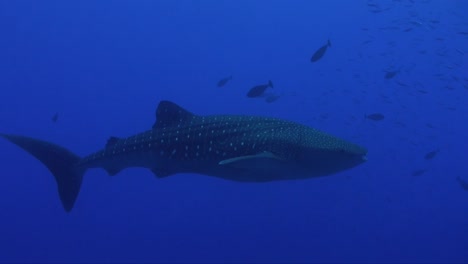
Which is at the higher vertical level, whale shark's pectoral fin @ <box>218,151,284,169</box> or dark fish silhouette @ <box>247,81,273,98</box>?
whale shark's pectoral fin @ <box>218,151,284,169</box>

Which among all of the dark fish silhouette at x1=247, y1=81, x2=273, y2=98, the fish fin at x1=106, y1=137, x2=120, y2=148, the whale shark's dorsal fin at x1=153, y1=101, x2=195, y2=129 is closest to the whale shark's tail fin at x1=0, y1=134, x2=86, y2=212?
the fish fin at x1=106, y1=137, x2=120, y2=148

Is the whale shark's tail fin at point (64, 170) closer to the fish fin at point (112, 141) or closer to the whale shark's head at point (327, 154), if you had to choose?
the fish fin at point (112, 141)

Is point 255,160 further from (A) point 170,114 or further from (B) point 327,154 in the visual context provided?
(A) point 170,114

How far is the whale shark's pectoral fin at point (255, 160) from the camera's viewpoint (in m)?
4.02

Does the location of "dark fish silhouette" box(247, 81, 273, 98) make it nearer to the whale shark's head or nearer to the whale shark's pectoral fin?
the whale shark's head

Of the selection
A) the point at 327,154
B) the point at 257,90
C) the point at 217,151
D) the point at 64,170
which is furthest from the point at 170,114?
the point at 257,90

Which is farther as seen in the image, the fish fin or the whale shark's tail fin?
the whale shark's tail fin

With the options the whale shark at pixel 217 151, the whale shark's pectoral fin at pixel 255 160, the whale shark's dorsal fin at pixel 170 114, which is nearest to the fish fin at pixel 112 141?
the whale shark at pixel 217 151

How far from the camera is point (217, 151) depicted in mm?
4445

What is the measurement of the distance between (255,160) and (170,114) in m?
1.26

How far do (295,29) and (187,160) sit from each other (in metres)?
57.8

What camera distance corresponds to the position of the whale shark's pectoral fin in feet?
13.2

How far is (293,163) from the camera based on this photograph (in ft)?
13.6

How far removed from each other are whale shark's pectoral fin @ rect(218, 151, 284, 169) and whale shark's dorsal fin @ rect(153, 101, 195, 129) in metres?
0.89
